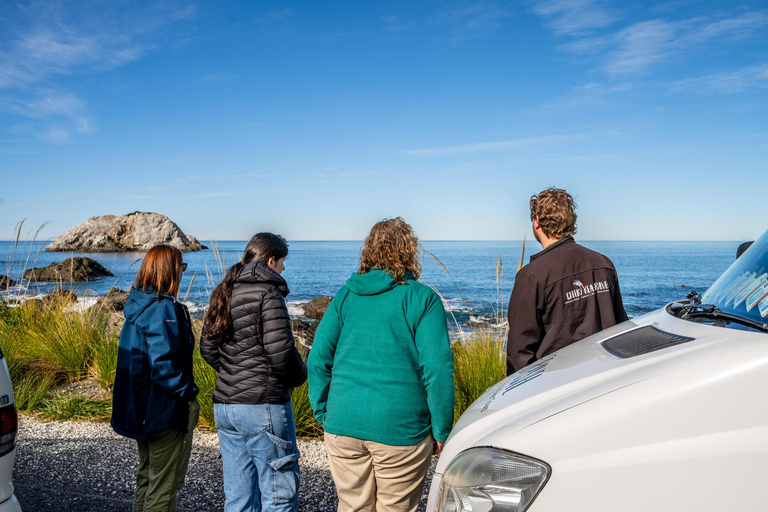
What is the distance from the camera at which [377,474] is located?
9.23 ft

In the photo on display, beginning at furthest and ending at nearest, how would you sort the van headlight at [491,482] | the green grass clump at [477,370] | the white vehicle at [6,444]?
the green grass clump at [477,370] → the white vehicle at [6,444] → the van headlight at [491,482]

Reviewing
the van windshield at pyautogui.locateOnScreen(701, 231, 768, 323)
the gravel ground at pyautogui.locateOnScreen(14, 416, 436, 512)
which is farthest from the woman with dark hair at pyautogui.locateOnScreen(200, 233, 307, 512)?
the van windshield at pyautogui.locateOnScreen(701, 231, 768, 323)

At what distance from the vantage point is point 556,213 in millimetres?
3410

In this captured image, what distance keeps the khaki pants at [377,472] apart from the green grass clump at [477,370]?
2.54 meters

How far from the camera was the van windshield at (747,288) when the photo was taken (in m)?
1.75

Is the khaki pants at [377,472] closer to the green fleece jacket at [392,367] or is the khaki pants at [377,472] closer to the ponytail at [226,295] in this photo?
the green fleece jacket at [392,367]

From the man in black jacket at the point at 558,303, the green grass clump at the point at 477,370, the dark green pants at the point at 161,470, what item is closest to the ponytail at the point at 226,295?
the dark green pants at the point at 161,470

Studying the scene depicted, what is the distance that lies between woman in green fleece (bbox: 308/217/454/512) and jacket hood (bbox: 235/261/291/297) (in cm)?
59

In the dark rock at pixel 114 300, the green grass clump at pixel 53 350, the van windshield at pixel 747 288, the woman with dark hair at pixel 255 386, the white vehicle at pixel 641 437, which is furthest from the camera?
the dark rock at pixel 114 300

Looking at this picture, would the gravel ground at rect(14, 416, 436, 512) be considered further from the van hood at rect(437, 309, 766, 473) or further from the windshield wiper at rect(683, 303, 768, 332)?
the windshield wiper at rect(683, 303, 768, 332)

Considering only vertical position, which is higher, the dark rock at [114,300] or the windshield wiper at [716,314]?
the windshield wiper at [716,314]

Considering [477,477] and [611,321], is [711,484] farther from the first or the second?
[611,321]

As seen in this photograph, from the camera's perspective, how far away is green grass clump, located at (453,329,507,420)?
5.39 metres

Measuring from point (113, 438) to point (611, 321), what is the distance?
4.91 metres
